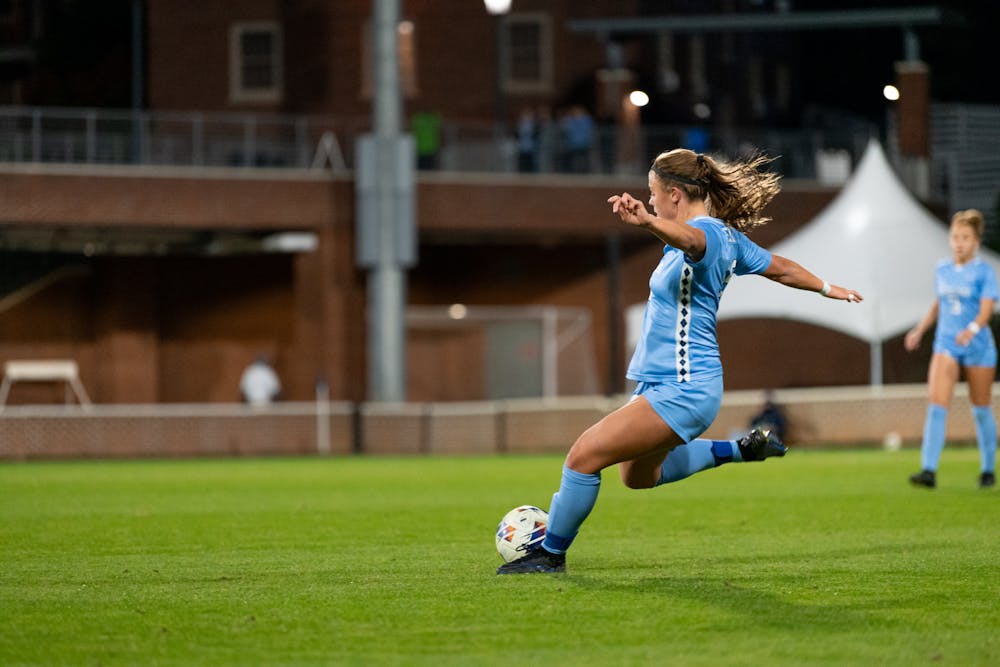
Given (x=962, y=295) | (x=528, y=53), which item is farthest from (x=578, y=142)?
(x=962, y=295)

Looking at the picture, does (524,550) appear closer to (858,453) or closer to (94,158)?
(858,453)

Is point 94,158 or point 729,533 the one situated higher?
point 94,158

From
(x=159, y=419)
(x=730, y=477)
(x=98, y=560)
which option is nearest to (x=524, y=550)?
(x=98, y=560)

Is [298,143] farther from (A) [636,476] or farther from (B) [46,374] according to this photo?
(A) [636,476]

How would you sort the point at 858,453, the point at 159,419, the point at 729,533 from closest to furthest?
1. the point at 729,533
2. the point at 858,453
3. the point at 159,419

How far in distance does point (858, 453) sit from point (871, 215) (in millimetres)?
5220

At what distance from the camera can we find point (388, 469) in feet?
75.0

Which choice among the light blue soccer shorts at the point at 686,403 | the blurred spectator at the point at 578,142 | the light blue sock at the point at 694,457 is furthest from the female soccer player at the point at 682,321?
the blurred spectator at the point at 578,142

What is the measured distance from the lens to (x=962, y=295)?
47.2 ft

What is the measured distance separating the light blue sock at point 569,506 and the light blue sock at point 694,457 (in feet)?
1.83

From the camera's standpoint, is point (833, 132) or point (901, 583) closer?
point (901, 583)

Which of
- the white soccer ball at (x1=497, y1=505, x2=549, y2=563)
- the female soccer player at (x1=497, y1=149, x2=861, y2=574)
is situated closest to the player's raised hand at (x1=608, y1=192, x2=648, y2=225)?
the female soccer player at (x1=497, y1=149, x2=861, y2=574)

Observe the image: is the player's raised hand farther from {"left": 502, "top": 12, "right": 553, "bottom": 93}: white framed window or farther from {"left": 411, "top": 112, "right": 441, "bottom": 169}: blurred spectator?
{"left": 502, "top": 12, "right": 553, "bottom": 93}: white framed window

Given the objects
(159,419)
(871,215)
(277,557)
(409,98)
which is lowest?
(159,419)
